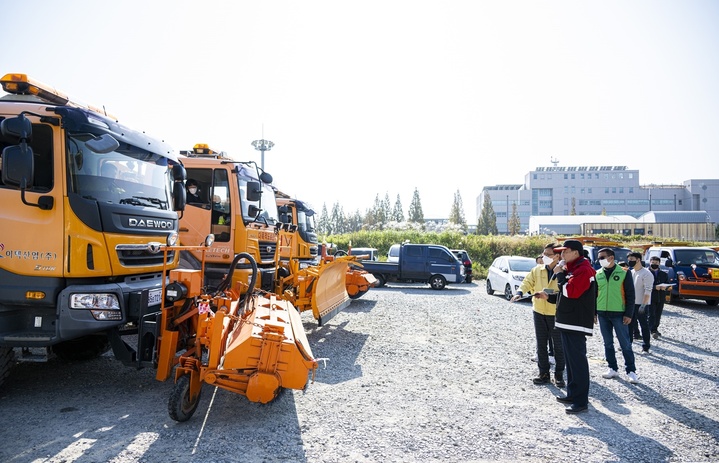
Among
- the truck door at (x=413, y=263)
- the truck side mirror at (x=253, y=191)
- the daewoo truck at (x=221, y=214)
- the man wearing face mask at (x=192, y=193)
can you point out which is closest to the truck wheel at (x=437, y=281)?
the truck door at (x=413, y=263)

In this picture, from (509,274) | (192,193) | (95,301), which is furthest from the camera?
(509,274)

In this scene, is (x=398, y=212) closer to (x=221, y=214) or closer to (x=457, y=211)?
(x=457, y=211)

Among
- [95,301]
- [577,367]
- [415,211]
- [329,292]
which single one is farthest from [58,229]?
[415,211]

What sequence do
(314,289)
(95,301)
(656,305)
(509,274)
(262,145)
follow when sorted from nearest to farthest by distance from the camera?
(95,301), (314,289), (656,305), (509,274), (262,145)

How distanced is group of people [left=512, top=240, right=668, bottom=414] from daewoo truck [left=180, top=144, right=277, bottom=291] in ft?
15.0

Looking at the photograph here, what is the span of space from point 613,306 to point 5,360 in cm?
765

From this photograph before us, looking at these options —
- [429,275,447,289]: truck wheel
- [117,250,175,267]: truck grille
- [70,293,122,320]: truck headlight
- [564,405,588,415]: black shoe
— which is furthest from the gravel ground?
[429,275,447,289]: truck wheel

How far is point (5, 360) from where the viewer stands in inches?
184

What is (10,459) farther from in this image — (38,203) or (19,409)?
(38,203)

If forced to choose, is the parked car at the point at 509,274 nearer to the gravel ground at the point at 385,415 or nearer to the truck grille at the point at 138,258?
the gravel ground at the point at 385,415

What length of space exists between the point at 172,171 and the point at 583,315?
5.60m

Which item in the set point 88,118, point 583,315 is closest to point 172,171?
point 88,118

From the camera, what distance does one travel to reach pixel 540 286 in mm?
6641

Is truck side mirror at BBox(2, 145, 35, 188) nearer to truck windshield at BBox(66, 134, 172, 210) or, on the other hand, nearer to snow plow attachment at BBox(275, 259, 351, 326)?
truck windshield at BBox(66, 134, 172, 210)
